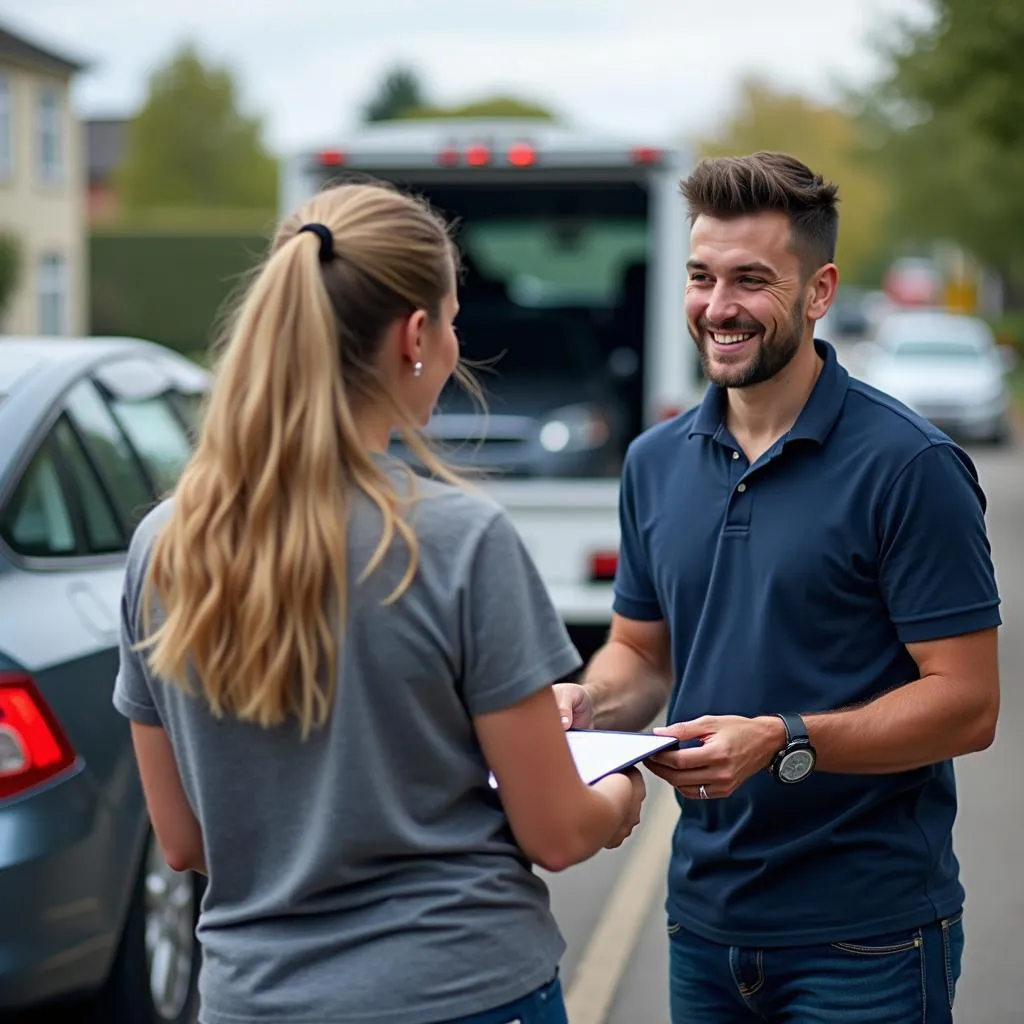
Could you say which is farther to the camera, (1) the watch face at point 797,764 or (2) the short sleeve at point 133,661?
(1) the watch face at point 797,764

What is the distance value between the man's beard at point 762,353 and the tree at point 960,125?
15383 millimetres

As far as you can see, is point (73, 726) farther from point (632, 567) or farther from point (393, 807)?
point (393, 807)

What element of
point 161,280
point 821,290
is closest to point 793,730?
point 821,290

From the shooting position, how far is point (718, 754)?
8.09ft

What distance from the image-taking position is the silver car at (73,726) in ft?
11.7

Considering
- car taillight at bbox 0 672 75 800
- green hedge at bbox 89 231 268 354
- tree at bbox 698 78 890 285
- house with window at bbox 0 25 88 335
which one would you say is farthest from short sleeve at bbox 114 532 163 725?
tree at bbox 698 78 890 285

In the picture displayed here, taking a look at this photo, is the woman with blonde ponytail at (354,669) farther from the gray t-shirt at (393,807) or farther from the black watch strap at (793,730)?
the black watch strap at (793,730)

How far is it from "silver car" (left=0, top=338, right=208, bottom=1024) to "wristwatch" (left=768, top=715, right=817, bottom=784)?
1.25 meters

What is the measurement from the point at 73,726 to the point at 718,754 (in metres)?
1.76

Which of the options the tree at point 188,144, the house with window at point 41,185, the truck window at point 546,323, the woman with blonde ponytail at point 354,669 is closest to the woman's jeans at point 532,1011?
the woman with blonde ponytail at point 354,669

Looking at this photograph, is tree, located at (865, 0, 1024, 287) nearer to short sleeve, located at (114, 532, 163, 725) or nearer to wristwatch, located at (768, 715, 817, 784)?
wristwatch, located at (768, 715, 817, 784)

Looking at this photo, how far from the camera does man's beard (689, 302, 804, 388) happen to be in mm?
2713

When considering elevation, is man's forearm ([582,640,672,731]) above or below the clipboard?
below

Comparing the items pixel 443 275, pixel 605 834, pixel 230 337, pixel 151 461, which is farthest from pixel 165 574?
pixel 151 461
